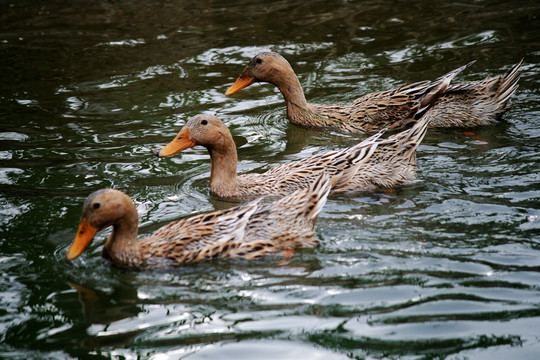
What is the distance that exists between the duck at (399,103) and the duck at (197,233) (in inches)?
137

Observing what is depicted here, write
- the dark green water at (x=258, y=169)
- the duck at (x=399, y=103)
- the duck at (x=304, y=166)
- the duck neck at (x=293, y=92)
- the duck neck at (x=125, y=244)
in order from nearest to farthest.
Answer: the dark green water at (x=258, y=169), the duck neck at (x=125, y=244), the duck at (x=304, y=166), the duck at (x=399, y=103), the duck neck at (x=293, y=92)

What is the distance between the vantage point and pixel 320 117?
10.0 m

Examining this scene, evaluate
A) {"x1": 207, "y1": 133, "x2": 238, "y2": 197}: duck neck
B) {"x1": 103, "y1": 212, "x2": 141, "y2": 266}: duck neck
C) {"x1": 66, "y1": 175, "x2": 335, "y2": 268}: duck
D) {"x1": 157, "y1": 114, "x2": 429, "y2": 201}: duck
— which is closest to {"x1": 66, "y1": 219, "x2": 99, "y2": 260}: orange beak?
{"x1": 66, "y1": 175, "x2": 335, "y2": 268}: duck

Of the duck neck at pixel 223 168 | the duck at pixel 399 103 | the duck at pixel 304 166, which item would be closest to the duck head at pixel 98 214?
the duck at pixel 304 166

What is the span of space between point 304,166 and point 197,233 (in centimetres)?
202

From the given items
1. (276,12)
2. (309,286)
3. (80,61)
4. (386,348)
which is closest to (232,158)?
(309,286)

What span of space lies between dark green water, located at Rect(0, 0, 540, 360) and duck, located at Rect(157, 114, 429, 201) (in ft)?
0.77

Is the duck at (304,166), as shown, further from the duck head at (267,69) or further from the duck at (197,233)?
the duck head at (267,69)

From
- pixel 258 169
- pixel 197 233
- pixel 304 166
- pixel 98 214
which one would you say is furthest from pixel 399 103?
pixel 98 214

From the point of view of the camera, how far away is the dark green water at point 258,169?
17.1 ft

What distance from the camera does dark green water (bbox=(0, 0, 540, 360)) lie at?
17.1 feet

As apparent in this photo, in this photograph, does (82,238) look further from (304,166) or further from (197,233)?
(304,166)

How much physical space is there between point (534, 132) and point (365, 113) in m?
2.22

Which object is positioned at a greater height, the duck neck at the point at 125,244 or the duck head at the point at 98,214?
the duck head at the point at 98,214
